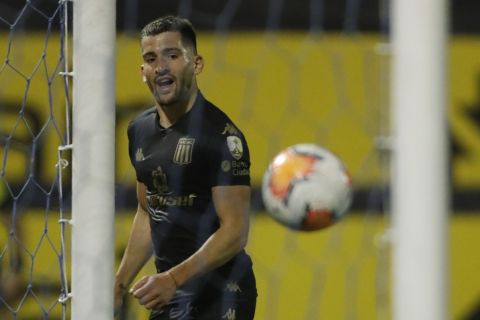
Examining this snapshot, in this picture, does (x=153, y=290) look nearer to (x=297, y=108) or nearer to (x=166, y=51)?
(x=166, y=51)

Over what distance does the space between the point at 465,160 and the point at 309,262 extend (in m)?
0.84

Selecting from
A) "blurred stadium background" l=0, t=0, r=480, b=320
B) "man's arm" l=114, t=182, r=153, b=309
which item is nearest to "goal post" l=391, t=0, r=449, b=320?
"man's arm" l=114, t=182, r=153, b=309

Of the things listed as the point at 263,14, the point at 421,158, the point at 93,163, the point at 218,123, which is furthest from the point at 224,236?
Result: the point at 263,14

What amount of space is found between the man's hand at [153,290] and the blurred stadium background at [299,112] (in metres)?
2.41

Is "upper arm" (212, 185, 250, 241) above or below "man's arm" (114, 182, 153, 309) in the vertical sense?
above

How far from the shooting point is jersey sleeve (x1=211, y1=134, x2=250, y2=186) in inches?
115

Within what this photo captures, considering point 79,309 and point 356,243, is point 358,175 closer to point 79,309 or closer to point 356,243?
point 356,243

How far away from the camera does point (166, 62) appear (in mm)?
2844

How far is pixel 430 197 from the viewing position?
185cm

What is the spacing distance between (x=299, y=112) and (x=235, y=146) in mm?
2480

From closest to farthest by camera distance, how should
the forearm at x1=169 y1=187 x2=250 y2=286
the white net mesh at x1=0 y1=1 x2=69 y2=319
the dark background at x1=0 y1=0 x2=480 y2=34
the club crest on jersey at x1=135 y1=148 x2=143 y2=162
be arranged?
the forearm at x1=169 y1=187 x2=250 y2=286, the club crest on jersey at x1=135 y1=148 x2=143 y2=162, the white net mesh at x1=0 y1=1 x2=69 y2=319, the dark background at x1=0 y1=0 x2=480 y2=34

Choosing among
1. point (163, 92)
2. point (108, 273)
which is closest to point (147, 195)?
point (163, 92)

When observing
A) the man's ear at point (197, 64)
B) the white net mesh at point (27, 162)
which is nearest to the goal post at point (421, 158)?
the man's ear at point (197, 64)

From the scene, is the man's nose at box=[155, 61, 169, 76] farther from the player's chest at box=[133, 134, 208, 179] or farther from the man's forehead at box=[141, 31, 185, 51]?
the player's chest at box=[133, 134, 208, 179]
